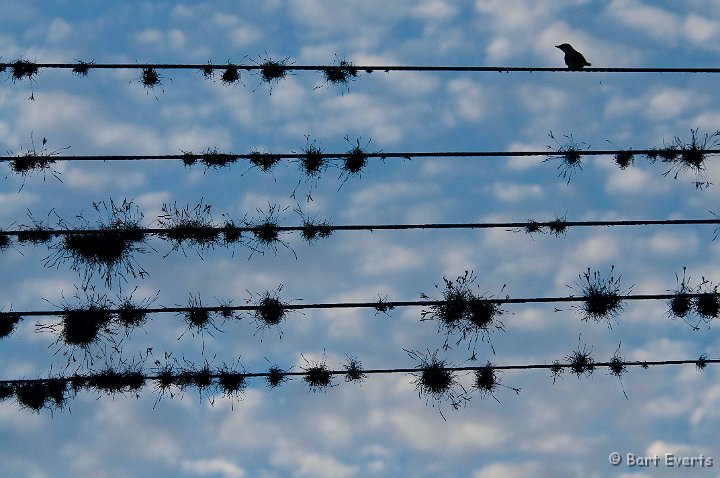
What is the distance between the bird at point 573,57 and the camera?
7625mm

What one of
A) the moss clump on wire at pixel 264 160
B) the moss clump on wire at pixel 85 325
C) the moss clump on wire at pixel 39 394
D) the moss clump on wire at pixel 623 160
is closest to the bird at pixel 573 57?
the moss clump on wire at pixel 623 160

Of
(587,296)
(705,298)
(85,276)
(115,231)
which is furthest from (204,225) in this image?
(705,298)

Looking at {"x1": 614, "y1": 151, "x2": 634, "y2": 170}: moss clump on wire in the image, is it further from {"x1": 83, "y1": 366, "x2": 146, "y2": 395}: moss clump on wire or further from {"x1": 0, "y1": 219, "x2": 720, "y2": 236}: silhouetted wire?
{"x1": 83, "y1": 366, "x2": 146, "y2": 395}: moss clump on wire

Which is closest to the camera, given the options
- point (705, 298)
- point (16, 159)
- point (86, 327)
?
point (16, 159)

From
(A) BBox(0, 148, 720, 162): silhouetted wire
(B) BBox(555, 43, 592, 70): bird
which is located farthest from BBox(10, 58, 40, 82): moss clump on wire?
(B) BBox(555, 43, 592, 70): bird

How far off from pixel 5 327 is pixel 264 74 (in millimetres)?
3827

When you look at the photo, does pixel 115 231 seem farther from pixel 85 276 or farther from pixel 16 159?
pixel 16 159

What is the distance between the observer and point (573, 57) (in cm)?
772

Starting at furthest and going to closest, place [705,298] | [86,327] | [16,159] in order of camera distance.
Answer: [705,298], [86,327], [16,159]

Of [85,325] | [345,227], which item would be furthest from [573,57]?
[85,325]

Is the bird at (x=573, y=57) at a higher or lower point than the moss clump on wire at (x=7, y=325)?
higher

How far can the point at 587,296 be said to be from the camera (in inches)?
283

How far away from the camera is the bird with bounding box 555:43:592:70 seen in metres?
7.63

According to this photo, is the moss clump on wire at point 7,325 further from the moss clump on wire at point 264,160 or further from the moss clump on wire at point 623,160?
the moss clump on wire at point 623,160
